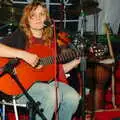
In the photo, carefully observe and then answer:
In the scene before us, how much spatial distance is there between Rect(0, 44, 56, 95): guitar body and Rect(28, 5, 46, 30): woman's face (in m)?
0.18

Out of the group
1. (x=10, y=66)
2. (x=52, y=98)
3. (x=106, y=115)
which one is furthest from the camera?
(x=106, y=115)

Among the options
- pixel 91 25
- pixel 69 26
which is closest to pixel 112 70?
pixel 91 25

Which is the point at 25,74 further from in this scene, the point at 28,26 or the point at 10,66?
the point at 28,26

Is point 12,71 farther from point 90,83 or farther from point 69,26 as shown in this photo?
point 69,26

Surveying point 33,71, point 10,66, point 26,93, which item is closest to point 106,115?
point 33,71

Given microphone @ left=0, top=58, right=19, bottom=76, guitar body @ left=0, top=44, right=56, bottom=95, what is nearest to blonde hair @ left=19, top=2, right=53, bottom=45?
guitar body @ left=0, top=44, right=56, bottom=95

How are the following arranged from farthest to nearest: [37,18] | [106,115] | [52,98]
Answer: [106,115] < [37,18] < [52,98]

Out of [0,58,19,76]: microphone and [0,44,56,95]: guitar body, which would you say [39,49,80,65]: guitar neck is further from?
[0,58,19,76]: microphone

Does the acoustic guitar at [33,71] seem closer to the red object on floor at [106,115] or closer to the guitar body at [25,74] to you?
the guitar body at [25,74]

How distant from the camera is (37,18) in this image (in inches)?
129

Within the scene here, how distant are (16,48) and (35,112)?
0.58 metres

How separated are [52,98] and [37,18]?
0.70 metres

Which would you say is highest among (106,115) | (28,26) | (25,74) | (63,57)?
(28,26)

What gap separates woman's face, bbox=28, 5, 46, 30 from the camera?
3287 mm
